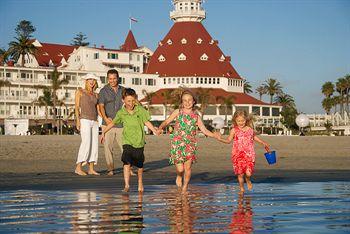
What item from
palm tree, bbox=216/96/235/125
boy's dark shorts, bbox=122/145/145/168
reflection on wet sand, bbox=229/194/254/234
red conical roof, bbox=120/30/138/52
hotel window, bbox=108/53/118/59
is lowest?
reflection on wet sand, bbox=229/194/254/234

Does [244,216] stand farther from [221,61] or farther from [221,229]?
[221,61]

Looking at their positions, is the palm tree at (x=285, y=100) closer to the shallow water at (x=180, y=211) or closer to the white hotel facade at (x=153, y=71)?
the white hotel facade at (x=153, y=71)

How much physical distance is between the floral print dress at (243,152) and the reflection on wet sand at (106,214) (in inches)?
78.9

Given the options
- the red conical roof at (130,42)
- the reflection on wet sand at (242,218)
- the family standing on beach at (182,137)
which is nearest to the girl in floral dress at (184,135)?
the family standing on beach at (182,137)

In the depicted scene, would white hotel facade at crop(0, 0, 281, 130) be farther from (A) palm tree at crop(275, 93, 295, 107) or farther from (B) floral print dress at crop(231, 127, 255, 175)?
(B) floral print dress at crop(231, 127, 255, 175)

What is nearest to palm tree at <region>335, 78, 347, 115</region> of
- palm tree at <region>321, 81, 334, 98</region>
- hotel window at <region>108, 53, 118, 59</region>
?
palm tree at <region>321, 81, 334, 98</region>

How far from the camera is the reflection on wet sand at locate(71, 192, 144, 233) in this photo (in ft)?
19.6

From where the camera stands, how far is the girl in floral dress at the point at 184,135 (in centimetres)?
1054

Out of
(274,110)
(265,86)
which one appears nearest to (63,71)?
(274,110)

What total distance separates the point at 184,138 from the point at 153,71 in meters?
107

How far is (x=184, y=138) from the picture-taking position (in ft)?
34.7

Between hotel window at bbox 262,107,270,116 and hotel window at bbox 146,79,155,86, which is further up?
hotel window at bbox 146,79,155,86

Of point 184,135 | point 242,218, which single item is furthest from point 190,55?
point 242,218

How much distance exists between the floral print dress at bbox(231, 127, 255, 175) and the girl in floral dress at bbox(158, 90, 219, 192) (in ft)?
1.50
